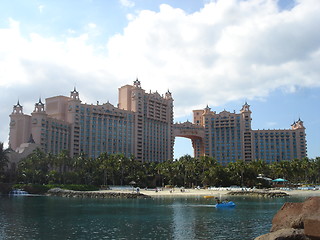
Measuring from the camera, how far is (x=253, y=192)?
114 m

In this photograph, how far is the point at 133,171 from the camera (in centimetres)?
14550

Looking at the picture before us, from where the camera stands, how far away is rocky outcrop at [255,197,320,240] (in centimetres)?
2300

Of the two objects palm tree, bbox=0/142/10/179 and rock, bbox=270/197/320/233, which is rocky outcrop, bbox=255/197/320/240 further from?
palm tree, bbox=0/142/10/179

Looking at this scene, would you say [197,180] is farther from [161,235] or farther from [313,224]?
[313,224]

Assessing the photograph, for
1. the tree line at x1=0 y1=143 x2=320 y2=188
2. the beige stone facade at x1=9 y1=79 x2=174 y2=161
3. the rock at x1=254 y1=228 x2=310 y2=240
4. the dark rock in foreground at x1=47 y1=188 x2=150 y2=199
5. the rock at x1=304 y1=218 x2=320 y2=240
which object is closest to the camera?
the rock at x1=304 y1=218 x2=320 y2=240

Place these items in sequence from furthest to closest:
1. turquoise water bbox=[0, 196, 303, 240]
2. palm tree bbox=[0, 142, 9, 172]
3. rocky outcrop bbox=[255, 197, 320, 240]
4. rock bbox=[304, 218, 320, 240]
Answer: palm tree bbox=[0, 142, 9, 172], turquoise water bbox=[0, 196, 303, 240], rocky outcrop bbox=[255, 197, 320, 240], rock bbox=[304, 218, 320, 240]

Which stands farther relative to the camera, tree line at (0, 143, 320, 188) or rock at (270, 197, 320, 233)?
tree line at (0, 143, 320, 188)

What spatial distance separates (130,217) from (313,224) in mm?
40511

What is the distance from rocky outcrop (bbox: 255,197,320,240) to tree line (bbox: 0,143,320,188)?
104624 millimetres

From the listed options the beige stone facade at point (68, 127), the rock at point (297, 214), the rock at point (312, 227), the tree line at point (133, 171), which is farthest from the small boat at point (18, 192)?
the rock at point (312, 227)

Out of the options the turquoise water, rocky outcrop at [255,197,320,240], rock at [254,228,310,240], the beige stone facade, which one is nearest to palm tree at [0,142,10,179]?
the beige stone facade

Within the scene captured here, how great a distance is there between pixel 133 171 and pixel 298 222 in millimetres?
122366

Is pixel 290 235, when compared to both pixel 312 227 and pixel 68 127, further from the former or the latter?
→ pixel 68 127

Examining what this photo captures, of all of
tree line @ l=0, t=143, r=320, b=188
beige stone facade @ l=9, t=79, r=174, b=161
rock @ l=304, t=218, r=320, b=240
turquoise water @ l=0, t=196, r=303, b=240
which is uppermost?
beige stone facade @ l=9, t=79, r=174, b=161
